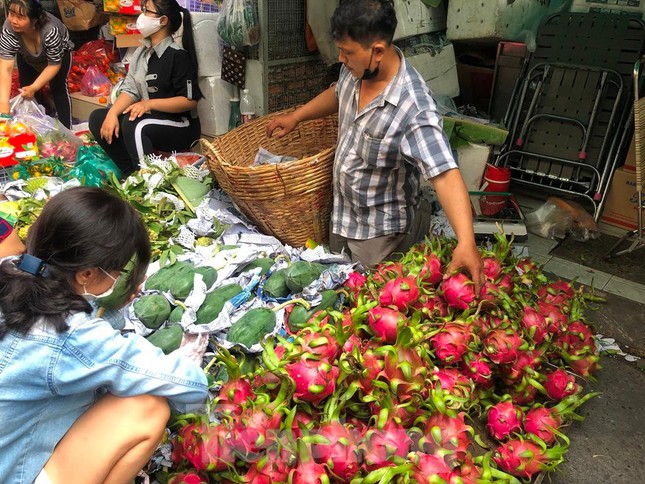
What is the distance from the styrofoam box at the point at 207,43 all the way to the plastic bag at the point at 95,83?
1.64 m

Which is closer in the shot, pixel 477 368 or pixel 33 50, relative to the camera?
pixel 477 368

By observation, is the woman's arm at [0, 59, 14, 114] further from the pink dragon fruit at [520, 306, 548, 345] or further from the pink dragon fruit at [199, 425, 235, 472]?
the pink dragon fruit at [520, 306, 548, 345]

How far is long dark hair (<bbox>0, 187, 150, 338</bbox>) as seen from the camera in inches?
45.0

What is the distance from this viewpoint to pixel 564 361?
1907 millimetres

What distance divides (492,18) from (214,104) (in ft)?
7.02

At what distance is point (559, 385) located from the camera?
66.2 inches

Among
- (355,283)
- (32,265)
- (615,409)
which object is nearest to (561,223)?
(615,409)

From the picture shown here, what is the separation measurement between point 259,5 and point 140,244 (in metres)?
2.51

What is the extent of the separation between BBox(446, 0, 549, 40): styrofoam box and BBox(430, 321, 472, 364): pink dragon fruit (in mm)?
A: 2705

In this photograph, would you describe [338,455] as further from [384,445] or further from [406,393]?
[406,393]

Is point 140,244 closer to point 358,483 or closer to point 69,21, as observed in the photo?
point 358,483

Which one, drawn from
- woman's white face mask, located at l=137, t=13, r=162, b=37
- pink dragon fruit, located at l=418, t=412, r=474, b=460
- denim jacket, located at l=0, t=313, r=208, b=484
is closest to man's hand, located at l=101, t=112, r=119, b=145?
woman's white face mask, located at l=137, t=13, r=162, b=37

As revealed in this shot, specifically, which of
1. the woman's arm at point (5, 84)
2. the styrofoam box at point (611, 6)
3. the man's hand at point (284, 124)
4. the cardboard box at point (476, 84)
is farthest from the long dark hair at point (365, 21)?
the woman's arm at point (5, 84)

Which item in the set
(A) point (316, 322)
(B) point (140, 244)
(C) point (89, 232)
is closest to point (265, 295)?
(A) point (316, 322)
